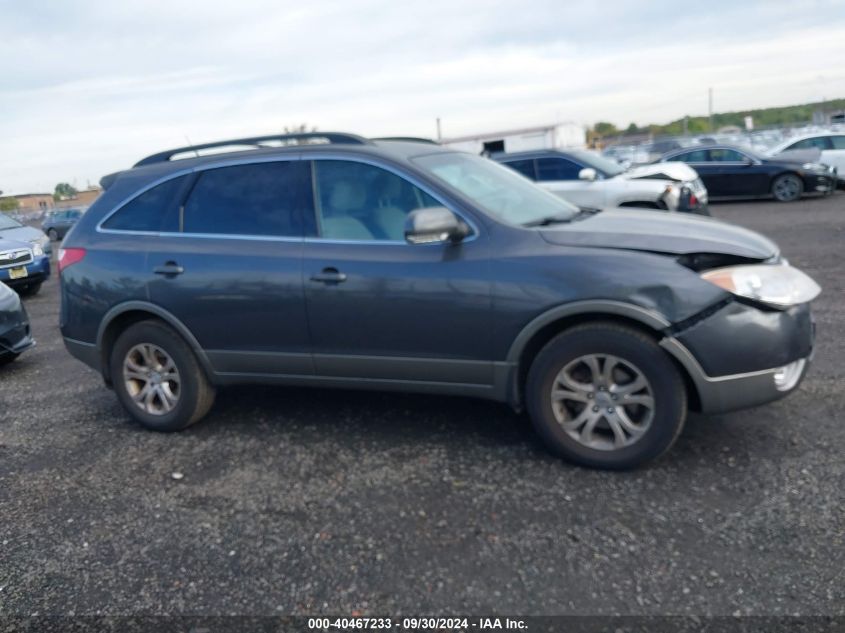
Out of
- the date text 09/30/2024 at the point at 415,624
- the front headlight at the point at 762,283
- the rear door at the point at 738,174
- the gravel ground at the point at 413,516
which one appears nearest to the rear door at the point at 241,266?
the gravel ground at the point at 413,516

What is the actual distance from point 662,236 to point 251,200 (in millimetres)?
2433

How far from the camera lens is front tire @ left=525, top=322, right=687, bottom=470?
144 inches

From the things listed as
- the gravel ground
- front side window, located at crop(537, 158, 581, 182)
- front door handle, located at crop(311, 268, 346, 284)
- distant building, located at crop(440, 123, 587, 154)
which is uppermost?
distant building, located at crop(440, 123, 587, 154)

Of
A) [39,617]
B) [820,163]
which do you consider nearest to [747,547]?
[39,617]

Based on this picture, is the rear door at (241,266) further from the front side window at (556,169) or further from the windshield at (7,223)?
the windshield at (7,223)

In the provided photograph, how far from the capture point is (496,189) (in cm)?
454

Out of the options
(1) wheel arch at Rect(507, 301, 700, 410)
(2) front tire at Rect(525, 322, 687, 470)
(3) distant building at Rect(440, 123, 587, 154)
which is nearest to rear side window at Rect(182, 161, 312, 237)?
(1) wheel arch at Rect(507, 301, 700, 410)

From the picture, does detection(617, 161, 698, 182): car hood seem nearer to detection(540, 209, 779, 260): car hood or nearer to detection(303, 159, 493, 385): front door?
detection(540, 209, 779, 260): car hood

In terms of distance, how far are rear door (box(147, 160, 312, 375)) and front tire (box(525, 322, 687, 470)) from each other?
1.46 meters

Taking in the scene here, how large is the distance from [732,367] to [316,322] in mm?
2234

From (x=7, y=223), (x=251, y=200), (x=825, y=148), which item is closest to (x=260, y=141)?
(x=251, y=200)

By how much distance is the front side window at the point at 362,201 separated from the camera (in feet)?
13.8

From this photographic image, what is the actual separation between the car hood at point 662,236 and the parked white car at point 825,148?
16.2m

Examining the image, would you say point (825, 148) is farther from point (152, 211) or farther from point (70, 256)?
point (70, 256)
